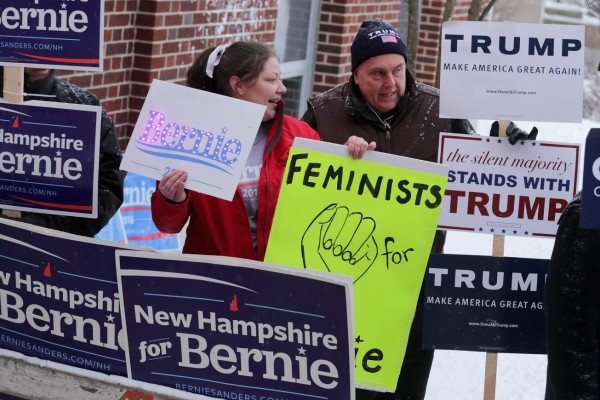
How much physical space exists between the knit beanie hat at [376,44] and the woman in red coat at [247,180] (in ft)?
1.43

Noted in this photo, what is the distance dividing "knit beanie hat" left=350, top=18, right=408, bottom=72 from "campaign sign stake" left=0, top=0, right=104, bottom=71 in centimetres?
100

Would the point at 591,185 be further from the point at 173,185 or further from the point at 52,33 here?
the point at 52,33

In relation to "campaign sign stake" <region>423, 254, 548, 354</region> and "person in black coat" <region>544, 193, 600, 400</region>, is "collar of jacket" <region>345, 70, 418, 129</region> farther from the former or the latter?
"person in black coat" <region>544, 193, 600, 400</region>

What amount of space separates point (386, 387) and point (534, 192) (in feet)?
3.77

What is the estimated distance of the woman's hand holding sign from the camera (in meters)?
3.66

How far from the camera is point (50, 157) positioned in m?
3.84

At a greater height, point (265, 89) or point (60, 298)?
point (265, 89)

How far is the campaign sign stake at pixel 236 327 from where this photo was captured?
3.06 m

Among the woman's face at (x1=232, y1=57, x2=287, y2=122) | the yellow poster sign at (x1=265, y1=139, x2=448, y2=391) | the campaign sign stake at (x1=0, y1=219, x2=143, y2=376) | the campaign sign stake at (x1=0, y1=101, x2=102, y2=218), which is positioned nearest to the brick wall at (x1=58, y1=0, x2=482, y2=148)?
the campaign sign stake at (x1=0, y1=101, x2=102, y2=218)

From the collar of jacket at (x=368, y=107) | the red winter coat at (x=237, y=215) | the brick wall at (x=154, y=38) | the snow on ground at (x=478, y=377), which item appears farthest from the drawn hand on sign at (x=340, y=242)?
the brick wall at (x=154, y=38)

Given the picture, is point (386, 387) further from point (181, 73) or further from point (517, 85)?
point (181, 73)

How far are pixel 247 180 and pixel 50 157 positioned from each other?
65cm

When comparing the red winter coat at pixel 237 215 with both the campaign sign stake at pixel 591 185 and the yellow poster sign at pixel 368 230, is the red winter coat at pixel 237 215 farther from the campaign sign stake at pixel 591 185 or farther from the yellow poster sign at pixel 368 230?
the campaign sign stake at pixel 591 185

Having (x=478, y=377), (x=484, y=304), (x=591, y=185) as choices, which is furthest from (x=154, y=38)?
→ (x=591, y=185)
